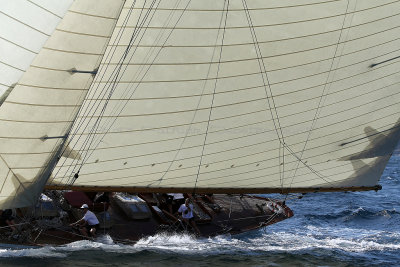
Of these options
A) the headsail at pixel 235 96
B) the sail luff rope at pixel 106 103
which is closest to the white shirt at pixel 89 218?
the headsail at pixel 235 96

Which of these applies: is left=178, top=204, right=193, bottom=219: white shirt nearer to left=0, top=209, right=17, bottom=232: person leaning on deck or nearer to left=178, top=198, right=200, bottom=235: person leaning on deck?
left=178, top=198, right=200, bottom=235: person leaning on deck

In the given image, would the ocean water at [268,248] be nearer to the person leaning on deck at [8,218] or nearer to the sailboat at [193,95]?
the person leaning on deck at [8,218]

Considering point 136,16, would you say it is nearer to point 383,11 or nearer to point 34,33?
point 34,33

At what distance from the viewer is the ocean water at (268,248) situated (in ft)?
Answer: 54.2

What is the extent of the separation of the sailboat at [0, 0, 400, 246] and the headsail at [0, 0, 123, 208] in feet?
0.09

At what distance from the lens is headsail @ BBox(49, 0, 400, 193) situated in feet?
55.0

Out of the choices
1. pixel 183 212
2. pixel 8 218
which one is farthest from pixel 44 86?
pixel 183 212

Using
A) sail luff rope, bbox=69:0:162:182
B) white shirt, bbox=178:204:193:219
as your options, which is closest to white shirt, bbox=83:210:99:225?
sail luff rope, bbox=69:0:162:182

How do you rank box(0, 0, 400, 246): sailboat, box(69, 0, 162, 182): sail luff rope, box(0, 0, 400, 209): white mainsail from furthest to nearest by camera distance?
1. box(0, 0, 400, 209): white mainsail
2. box(69, 0, 162, 182): sail luff rope
3. box(0, 0, 400, 246): sailboat

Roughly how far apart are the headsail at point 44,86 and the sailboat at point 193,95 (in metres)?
0.03

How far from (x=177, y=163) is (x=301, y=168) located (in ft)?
13.6

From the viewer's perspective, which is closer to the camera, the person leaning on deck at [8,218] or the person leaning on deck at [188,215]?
the person leaning on deck at [8,218]

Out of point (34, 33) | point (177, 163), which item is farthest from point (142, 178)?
point (34, 33)

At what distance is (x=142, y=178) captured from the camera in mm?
18156
